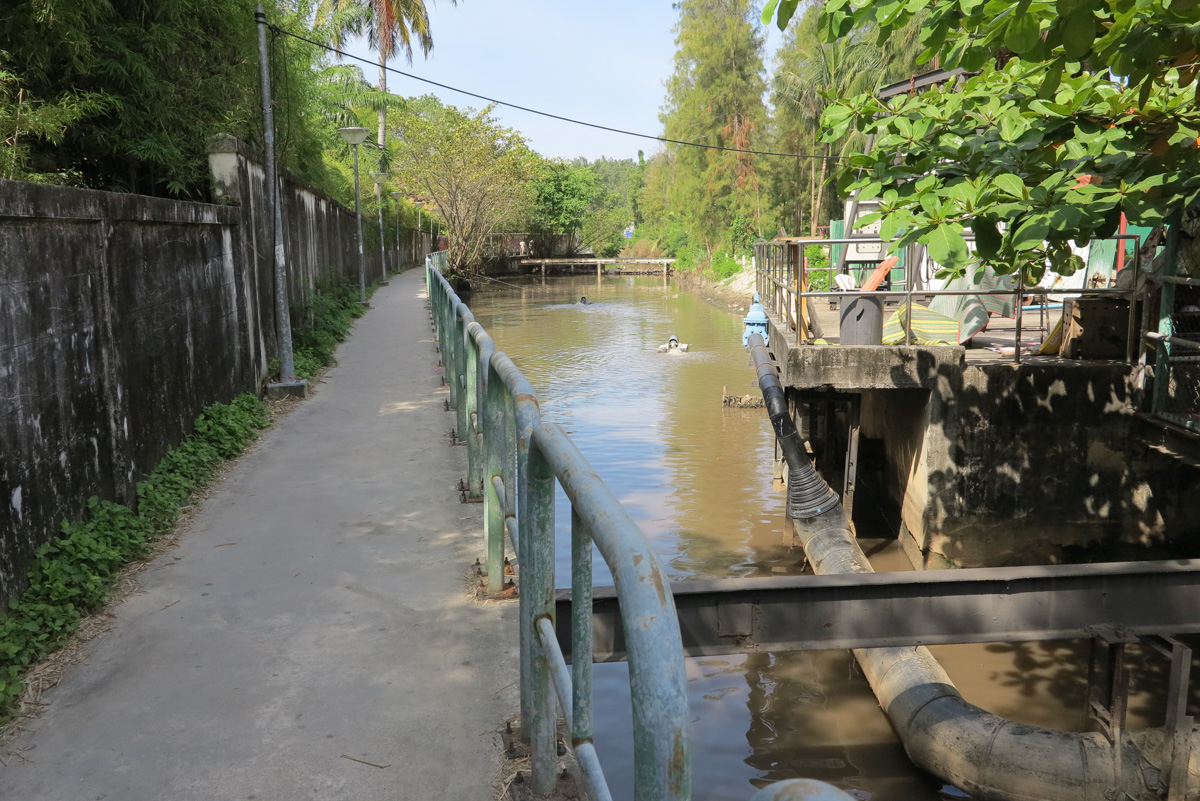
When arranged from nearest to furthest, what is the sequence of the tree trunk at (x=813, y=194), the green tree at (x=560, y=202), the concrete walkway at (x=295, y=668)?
1. the concrete walkway at (x=295, y=668)
2. the tree trunk at (x=813, y=194)
3. the green tree at (x=560, y=202)

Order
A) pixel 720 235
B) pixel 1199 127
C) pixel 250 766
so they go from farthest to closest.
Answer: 1. pixel 720 235
2. pixel 1199 127
3. pixel 250 766

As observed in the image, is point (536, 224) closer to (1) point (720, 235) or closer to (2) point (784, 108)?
(1) point (720, 235)

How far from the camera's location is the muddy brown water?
236 inches

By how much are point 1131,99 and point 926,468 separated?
4794 millimetres

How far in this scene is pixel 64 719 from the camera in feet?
11.0

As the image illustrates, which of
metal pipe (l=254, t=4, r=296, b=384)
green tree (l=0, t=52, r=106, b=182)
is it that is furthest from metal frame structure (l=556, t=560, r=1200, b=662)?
metal pipe (l=254, t=4, r=296, b=384)

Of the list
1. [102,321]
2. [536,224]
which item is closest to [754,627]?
[102,321]

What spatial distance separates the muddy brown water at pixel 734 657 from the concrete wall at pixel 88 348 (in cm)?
318

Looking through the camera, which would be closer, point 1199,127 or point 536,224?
point 1199,127

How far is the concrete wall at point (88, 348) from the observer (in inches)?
169

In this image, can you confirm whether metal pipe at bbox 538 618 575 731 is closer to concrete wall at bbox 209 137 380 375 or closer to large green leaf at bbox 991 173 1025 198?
large green leaf at bbox 991 173 1025 198

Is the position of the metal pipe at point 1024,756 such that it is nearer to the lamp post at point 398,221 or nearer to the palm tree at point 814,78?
the palm tree at point 814,78

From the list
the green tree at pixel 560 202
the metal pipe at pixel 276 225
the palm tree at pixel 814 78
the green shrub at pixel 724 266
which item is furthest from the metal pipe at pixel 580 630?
the green tree at pixel 560 202

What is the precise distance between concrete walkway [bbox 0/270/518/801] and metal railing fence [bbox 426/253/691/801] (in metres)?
0.44
